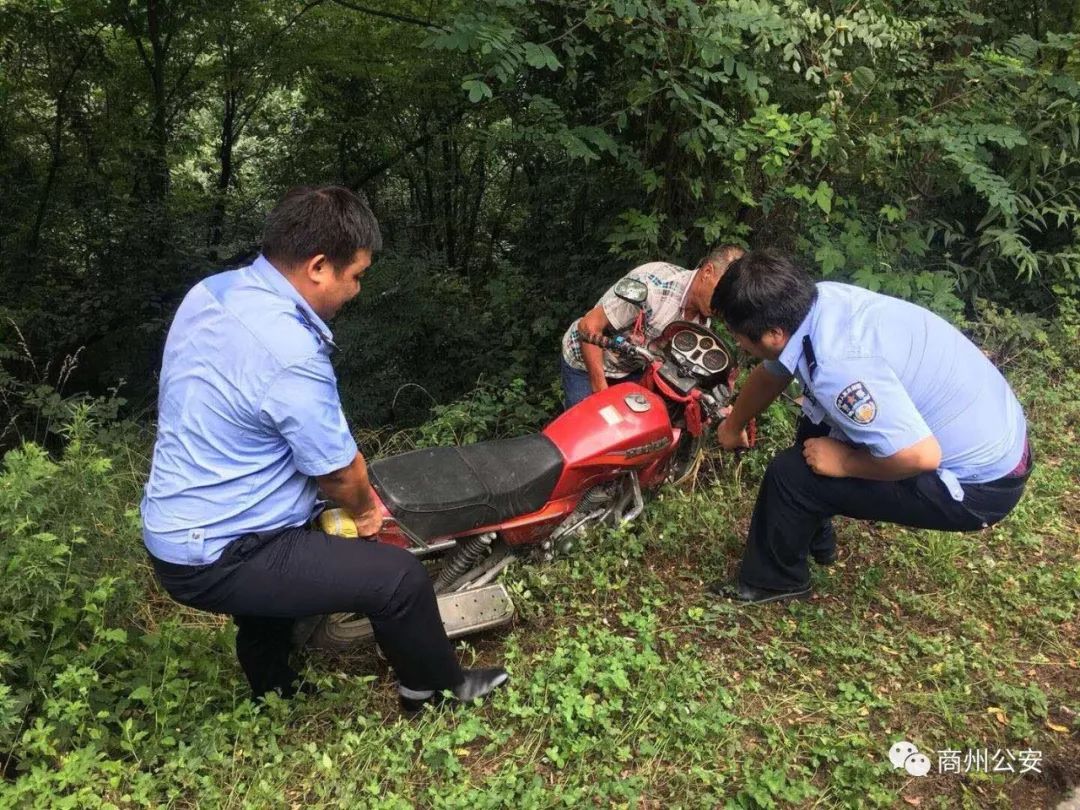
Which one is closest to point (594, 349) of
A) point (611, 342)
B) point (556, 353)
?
point (611, 342)

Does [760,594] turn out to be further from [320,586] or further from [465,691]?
[320,586]

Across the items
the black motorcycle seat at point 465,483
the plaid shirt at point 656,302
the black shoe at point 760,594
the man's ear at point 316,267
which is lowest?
the black shoe at point 760,594

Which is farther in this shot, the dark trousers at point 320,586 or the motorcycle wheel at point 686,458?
the motorcycle wheel at point 686,458

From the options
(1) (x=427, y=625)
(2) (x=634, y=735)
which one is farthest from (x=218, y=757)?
(2) (x=634, y=735)

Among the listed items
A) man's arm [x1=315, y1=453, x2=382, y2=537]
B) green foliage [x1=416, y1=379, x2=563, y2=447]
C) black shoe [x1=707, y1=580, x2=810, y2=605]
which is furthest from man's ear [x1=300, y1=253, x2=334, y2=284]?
green foliage [x1=416, y1=379, x2=563, y2=447]

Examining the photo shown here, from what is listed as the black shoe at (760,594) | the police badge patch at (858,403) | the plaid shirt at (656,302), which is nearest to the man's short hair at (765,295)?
the police badge patch at (858,403)

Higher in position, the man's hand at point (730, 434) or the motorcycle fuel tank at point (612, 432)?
the motorcycle fuel tank at point (612, 432)

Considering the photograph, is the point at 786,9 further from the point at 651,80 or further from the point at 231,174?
the point at 231,174

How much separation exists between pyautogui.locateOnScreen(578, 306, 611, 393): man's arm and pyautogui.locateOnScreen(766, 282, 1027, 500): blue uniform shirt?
3.73 ft

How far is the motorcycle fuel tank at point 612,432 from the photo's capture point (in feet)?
10.1

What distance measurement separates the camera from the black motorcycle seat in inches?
105

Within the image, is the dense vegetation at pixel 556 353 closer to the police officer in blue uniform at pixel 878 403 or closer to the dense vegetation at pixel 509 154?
the dense vegetation at pixel 509 154

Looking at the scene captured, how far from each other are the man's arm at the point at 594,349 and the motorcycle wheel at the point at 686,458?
0.50 meters

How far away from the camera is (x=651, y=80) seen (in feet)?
12.0
